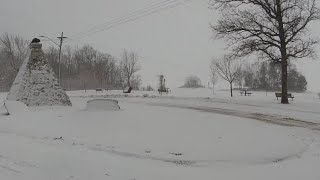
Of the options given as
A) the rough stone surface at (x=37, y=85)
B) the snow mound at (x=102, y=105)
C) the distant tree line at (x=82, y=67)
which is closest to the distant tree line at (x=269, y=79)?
the distant tree line at (x=82, y=67)

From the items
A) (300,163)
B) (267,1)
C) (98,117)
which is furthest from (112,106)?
(267,1)

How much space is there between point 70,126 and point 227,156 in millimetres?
6543

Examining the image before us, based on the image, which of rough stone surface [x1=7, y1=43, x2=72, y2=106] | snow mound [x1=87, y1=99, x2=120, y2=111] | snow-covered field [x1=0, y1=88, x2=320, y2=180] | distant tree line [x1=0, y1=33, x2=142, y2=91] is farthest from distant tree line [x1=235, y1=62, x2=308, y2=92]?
snow-covered field [x1=0, y1=88, x2=320, y2=180]

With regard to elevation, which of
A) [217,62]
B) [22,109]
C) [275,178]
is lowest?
[275,178]

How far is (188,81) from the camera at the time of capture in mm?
121250

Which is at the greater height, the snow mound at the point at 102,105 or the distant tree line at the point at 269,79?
the distant tree line at the point at 269,79

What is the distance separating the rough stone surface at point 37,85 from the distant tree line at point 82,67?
48.7 metres

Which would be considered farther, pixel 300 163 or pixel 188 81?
pixel 188 81

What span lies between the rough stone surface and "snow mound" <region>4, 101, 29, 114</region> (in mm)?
1288

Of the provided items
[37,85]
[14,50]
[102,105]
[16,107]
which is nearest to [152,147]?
[102,105]

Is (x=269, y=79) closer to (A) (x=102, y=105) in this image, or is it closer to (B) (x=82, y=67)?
(B) (x=82, y=67)

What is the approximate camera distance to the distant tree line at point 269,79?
273 ft

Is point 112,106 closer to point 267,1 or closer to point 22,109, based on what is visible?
point 22,109

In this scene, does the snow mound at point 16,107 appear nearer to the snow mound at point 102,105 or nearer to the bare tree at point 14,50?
the snow mound at point 102,105
